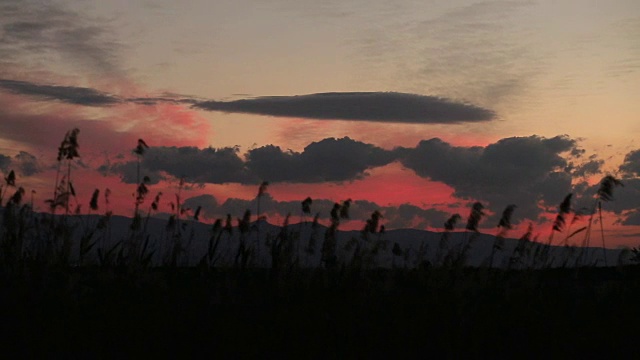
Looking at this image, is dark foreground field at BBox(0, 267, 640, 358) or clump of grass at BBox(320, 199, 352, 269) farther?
clump of grass at BBox(320, 199, 352, 269)

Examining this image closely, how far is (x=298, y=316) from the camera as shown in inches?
245

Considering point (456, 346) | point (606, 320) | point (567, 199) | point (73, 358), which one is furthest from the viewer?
point (567, 199)

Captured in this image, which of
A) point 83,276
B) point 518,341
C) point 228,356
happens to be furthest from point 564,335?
point 83,276

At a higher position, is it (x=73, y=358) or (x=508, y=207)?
(x=508, y=207)

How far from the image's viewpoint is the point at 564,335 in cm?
661

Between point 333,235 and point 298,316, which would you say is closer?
point 298,316

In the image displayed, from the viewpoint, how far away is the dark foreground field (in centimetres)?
570

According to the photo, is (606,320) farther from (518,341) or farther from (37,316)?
(37,316)

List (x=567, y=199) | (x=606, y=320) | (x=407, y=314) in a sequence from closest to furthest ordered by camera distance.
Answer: (x=407, y=314) → (x=606, y=320) → (x=567, y=199)

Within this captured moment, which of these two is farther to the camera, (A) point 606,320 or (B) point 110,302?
(A) point 606,320

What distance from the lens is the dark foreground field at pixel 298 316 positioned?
5.70m

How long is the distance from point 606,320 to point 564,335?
79 cm

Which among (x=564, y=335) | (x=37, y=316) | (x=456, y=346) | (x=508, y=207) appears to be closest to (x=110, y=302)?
(x=37, y=316)

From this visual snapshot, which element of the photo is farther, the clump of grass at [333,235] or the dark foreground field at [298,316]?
the clump of grass at [333,235]
